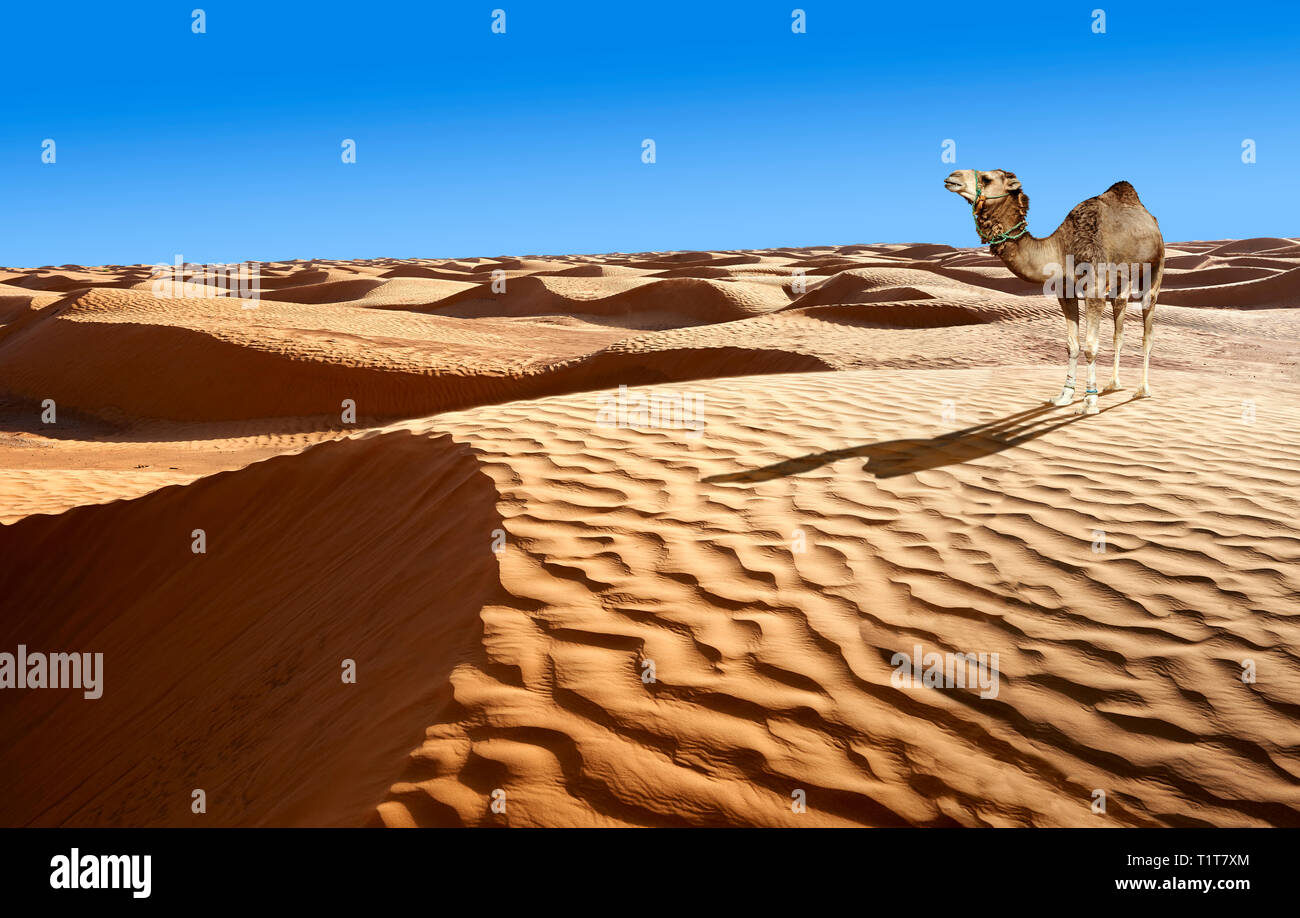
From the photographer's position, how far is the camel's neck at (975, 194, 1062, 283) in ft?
22.9

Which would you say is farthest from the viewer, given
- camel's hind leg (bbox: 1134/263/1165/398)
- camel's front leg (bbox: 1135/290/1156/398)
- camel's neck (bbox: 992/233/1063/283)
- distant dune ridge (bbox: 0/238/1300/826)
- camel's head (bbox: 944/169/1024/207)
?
camel's front leg (bbox: 1135/290/1156/398)

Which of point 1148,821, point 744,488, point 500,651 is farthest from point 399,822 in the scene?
point 744,488

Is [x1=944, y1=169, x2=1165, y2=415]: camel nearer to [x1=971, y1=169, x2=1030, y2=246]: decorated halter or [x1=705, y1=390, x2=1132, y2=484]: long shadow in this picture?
[x1=971, y1=169, x2=1030, y2=246]: decorated halter

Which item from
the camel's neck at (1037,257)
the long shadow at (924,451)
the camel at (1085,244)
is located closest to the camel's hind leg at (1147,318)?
the camel at (1085,244)

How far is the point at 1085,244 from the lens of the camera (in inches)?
279

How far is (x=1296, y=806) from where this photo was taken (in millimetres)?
2729

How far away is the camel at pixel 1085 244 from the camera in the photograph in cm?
698

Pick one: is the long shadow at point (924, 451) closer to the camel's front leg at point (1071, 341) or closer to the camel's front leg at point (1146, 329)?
the camel's front leg at point (1071, 341)

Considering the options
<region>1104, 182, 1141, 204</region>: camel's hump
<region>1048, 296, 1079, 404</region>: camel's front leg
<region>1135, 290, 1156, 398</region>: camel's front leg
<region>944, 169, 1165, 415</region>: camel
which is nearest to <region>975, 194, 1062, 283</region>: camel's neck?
<region>944, 169, 1165, 415</region>: camel

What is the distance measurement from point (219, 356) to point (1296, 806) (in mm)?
16988

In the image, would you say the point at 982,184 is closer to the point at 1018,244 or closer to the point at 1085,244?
the point at 1018,244
